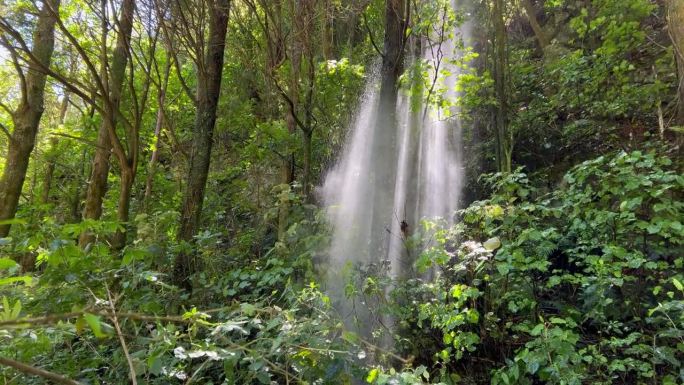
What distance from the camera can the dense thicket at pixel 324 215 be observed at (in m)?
2.09

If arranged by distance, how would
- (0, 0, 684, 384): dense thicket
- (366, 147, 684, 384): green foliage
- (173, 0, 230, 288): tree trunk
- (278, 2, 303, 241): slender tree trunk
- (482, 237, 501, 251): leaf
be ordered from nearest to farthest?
(0, 0, 684, 384): dense thicket < (366, 147, 684, 384): green foliage < (482, 237, 501, 251): leaf < (173, 0, 230, 288): tree trunk < (278, 2, 303, 241): slender tree trunk

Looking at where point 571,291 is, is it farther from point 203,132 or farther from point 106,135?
point 106,135

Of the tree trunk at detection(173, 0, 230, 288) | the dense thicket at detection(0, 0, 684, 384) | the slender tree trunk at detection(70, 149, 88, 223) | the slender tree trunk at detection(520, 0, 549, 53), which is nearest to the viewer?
the dense thicket at detection(0, 0, 684, 384)

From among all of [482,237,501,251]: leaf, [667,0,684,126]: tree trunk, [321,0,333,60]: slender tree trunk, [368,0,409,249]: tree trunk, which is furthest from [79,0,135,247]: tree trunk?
[667,0,684,126]: tree trunk

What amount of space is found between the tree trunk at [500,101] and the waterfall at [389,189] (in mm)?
574

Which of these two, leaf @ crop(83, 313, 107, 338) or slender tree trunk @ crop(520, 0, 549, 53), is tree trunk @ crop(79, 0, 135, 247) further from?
slender tree trunk @ crop(520, 0, 549, 53)

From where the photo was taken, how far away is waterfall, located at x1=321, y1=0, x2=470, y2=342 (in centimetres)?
355

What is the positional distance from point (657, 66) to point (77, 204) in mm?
11144

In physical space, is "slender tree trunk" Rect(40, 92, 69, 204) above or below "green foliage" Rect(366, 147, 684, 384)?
above

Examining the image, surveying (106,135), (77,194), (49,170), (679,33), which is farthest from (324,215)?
(49,170)

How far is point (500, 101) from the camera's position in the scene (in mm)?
5363

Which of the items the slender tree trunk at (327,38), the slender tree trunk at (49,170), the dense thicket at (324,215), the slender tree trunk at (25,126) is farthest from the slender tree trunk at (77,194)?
the slender tree trunk at (327,38)

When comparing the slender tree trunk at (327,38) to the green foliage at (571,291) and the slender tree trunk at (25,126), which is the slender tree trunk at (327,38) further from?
the green foliage at (571,291)

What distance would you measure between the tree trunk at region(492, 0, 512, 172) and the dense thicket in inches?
1.8
